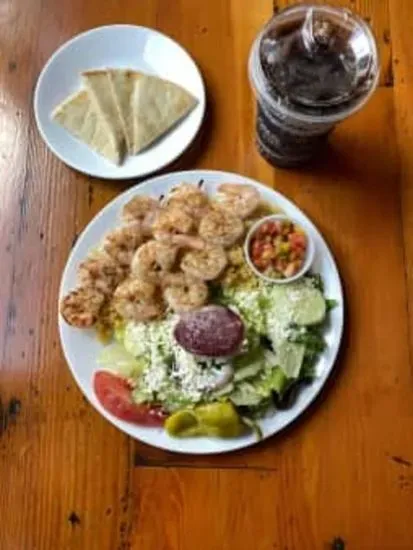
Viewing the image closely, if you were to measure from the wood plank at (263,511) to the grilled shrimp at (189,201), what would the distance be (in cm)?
26

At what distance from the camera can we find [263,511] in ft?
2.85

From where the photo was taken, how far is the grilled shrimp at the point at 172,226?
89 centimetres

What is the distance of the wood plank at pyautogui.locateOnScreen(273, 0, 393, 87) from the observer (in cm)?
100

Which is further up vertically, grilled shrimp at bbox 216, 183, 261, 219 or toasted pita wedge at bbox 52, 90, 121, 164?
toasted pita wedge at bbox 52, 90, 121, 164

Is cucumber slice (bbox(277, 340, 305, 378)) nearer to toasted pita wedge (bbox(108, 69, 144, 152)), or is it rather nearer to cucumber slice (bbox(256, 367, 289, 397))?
cucumber slice (bbox(256, 367, 289, 397))

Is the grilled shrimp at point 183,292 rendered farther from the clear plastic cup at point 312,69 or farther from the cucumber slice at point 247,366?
the clear plastic cup at point 312,69

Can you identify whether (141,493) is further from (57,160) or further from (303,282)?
(57,160)

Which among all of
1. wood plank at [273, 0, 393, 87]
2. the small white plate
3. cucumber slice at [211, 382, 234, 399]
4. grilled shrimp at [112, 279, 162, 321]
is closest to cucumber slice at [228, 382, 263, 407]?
cucumber slice at [211, 382, 234, 399]

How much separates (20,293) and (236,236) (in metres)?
0.24

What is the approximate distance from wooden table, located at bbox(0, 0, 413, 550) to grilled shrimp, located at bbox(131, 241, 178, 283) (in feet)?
0.34

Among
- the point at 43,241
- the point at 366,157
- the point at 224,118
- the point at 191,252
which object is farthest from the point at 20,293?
the point at 366,157

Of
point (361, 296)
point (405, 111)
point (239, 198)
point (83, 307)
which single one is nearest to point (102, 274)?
point (83, 307)

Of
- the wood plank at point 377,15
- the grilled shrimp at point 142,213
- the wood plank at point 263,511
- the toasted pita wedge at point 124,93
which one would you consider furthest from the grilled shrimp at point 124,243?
the wood plank at point 377,15

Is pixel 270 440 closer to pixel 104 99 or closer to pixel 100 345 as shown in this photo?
pixel 100 345
